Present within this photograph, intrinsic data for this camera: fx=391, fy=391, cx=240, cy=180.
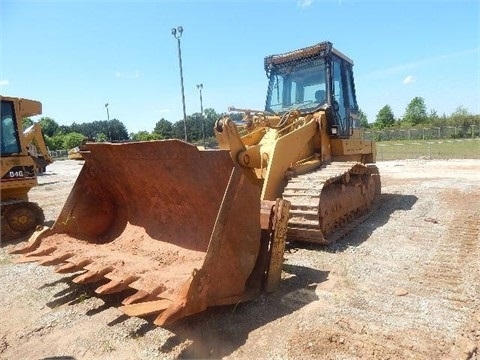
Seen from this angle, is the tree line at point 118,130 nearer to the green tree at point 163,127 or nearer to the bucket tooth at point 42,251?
the green tree at point 163,127

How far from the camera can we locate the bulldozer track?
201 inches

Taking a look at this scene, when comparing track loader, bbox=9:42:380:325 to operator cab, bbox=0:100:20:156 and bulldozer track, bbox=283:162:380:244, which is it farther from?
operator cab, bbox=0:100:20:156

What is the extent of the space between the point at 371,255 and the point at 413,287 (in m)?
1.08

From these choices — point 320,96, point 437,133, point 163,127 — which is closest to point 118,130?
point 163,127

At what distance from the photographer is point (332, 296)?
152 inches

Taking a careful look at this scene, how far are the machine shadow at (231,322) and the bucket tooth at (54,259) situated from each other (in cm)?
146

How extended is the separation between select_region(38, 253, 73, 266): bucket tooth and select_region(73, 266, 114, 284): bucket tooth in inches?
20.2

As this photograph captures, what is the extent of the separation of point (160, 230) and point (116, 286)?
1356 mm

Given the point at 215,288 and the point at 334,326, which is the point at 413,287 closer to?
the point at 334,326

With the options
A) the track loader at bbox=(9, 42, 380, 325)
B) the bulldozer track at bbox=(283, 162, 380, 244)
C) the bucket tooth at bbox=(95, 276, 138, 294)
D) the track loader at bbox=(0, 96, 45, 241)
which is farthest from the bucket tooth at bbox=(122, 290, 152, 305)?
the track loader at bbox=(0, 96, 45, 241)

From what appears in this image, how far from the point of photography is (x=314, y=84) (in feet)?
24.3

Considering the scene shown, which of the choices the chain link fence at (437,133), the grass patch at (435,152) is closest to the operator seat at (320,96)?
the grass patch at (435,152)

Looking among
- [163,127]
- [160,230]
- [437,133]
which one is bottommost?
[160,230]

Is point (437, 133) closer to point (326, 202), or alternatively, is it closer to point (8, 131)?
point (326, 202)
